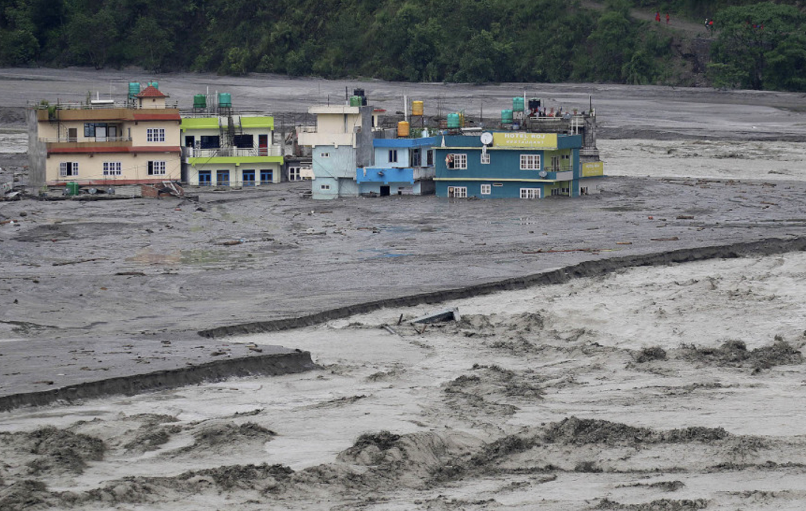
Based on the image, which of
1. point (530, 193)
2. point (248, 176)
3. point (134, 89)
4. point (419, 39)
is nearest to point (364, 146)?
point (530, 193)

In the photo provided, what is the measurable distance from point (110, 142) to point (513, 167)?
897 inches

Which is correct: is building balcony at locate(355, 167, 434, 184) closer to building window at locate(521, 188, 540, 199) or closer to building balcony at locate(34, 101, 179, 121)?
building window at locate(521, 188, 540, 199)

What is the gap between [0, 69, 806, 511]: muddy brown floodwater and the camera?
19406 mm

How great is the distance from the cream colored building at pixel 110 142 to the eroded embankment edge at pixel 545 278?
37783 mm

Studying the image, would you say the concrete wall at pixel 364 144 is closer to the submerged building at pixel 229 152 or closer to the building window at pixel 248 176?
the submerged building at pixel 229 152

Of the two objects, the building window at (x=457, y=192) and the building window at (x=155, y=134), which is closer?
the building window at (x=457, y=192)

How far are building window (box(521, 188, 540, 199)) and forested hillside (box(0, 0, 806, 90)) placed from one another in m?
42.1

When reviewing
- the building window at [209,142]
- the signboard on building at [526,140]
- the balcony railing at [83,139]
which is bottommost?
the building window at [209,142]

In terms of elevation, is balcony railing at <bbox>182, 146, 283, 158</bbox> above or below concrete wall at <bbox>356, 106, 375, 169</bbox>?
below

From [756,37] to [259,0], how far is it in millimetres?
50229

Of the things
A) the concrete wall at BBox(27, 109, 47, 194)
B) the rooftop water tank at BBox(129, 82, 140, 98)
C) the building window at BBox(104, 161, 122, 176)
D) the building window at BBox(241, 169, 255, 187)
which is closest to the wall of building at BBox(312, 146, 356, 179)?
the building window at BBox(241, 169, 255, 187)

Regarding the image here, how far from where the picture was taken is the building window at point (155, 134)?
74.6 m

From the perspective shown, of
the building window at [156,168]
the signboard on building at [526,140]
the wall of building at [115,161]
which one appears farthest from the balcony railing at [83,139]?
the signboard on building at [526,140]

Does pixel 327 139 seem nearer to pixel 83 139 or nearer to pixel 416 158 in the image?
pixel 416 158
